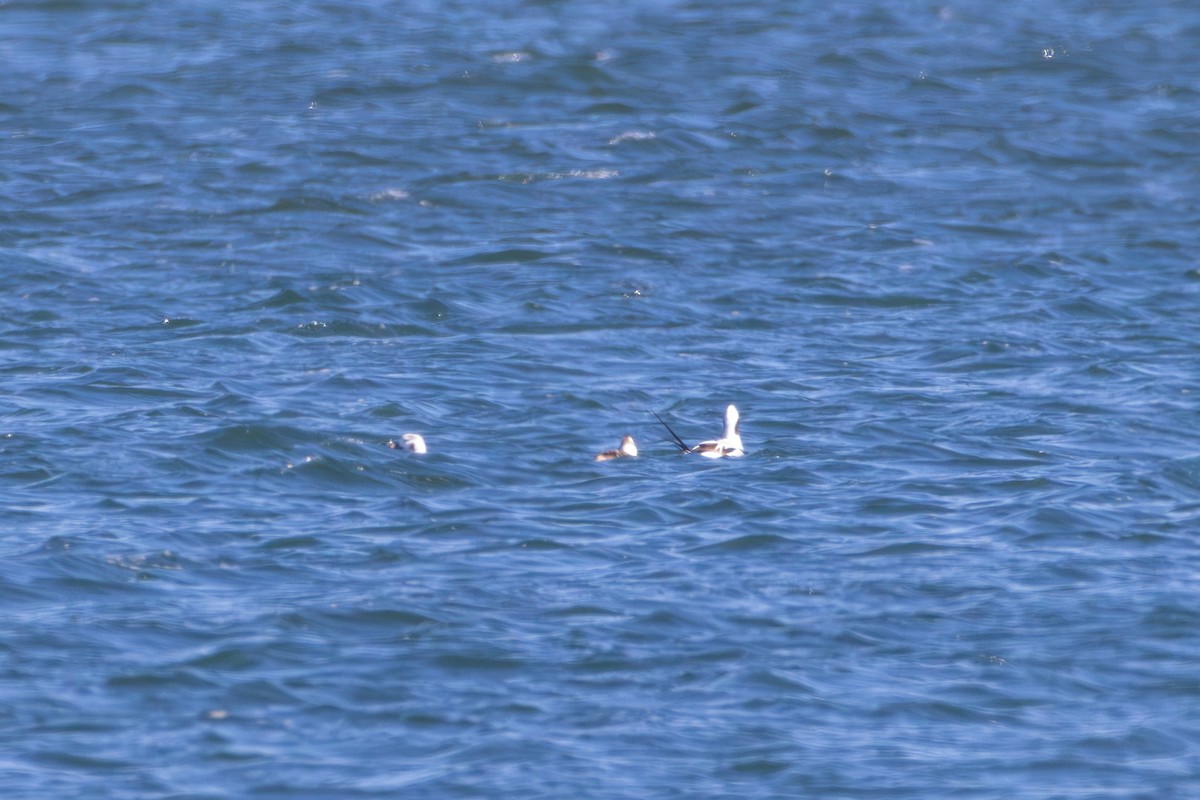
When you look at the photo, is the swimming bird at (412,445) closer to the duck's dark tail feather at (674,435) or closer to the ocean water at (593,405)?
the ocean water at (593,405)

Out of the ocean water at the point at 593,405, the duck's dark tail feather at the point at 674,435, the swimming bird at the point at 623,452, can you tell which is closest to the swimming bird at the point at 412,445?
the ocean water at the point at 593,405

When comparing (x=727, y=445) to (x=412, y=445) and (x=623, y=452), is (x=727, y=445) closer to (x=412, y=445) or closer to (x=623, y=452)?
(x=623, y=452)

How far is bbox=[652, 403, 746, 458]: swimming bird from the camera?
13.8 metres

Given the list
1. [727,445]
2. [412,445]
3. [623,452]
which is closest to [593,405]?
[623,452]

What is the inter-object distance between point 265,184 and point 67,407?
642 centimetres

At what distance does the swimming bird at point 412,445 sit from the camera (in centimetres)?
1340

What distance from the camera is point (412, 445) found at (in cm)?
1340

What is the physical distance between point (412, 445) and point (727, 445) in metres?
2.26

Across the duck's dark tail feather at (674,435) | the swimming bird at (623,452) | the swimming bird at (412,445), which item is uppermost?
the swimming bird at (412,445)

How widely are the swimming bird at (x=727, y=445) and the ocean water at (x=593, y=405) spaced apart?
96 mm

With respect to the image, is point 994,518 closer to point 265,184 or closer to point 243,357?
point 243,357

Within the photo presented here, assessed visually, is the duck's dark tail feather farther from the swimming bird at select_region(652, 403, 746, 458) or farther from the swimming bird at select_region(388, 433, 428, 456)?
the swimming bird at select_region(388, 433, 428, 456)

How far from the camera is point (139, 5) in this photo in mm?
28281

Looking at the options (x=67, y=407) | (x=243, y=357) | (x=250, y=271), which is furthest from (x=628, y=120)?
(x=67, y=407)
